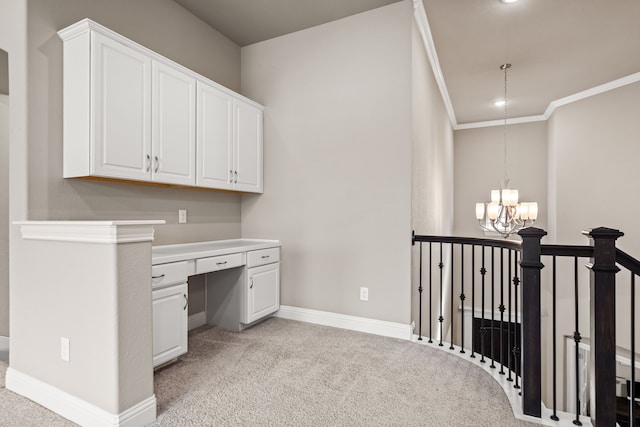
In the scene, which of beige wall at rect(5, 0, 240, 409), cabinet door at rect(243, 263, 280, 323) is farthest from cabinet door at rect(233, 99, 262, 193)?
beige wall at rect(5, 0, 240, 409)

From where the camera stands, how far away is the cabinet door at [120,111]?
7.37 feet

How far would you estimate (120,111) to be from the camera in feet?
7.79

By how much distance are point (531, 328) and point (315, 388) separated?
126cm

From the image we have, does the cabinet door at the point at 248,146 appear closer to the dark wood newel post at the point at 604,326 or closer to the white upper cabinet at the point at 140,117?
the white upper cabinet at the point at 140,117

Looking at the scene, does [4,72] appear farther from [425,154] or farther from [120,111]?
[425,154]

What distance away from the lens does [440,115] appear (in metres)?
5.22

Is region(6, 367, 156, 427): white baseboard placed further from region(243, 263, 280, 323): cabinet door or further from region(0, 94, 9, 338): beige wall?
region(243, 263, 280, 323): cabinet door

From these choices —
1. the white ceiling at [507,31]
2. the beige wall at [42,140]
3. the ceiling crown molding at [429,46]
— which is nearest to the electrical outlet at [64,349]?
the beige wall at [42,140]

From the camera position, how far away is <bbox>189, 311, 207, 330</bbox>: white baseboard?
329cm

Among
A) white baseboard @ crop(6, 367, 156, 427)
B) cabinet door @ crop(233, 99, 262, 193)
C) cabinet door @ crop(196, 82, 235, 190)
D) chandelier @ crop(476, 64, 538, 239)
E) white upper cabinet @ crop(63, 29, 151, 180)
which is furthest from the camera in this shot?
chandelier @ crop(476, 64, 538, 239)

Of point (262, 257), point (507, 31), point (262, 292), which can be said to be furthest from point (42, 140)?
point (507, 31)

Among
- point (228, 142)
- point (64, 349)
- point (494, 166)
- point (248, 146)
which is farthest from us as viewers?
point (494, 166)

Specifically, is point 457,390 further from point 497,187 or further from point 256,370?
point 497,187

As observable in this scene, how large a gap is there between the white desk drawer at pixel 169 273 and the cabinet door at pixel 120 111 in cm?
66
